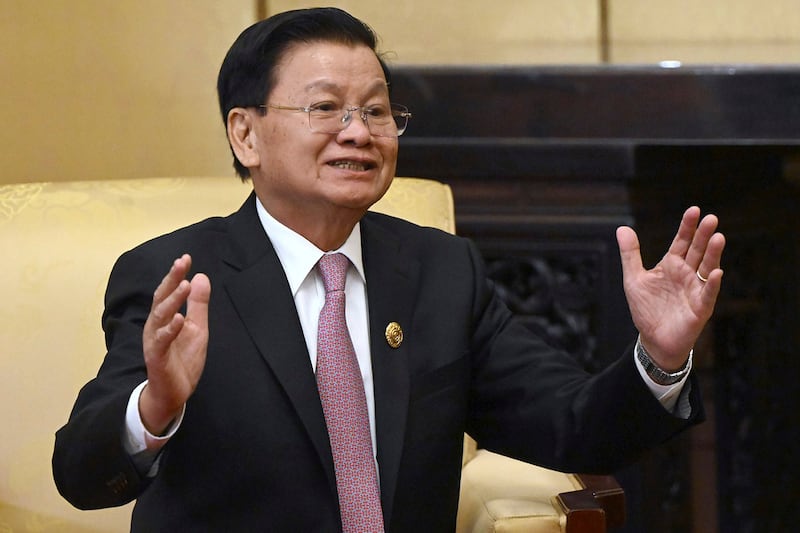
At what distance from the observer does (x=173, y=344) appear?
129 centimetres

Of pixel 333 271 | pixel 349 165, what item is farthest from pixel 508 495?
pixel 349 165

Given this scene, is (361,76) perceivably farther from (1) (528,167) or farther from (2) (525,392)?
(1) (528,167)

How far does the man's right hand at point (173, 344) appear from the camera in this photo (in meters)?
1.23

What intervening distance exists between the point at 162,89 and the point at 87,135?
0.64 ft

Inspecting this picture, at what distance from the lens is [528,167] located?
2.64 meters

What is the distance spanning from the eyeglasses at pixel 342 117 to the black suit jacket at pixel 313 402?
0.58 feet

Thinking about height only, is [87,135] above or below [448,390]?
above

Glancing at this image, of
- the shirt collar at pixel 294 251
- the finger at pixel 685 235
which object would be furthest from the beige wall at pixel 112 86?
the finger at pixel 685 235

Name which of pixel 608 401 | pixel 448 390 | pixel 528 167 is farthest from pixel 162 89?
pixel 608 401

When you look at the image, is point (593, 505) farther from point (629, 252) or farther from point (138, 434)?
point (138, 434)

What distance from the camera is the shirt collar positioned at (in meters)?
1.57

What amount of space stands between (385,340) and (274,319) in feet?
0.53

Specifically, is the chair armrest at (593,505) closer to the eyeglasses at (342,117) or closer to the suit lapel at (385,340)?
the suit lapel at (385,340)

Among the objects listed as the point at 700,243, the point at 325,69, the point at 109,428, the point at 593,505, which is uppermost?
the point at 325,69
